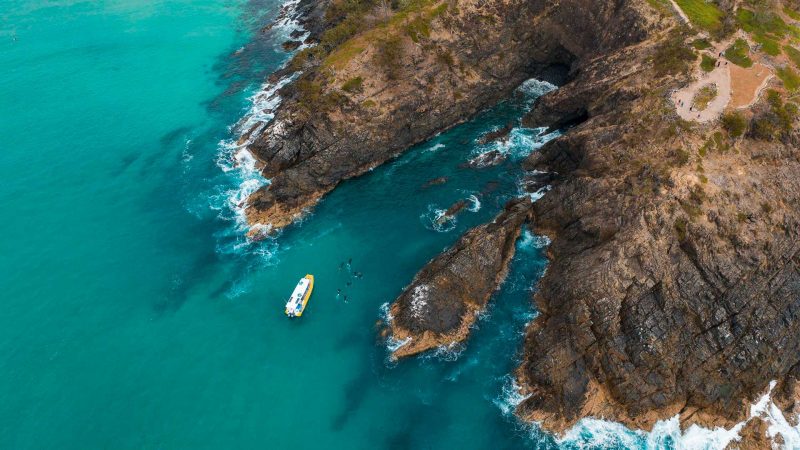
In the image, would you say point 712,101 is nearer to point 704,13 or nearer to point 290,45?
point 704,13

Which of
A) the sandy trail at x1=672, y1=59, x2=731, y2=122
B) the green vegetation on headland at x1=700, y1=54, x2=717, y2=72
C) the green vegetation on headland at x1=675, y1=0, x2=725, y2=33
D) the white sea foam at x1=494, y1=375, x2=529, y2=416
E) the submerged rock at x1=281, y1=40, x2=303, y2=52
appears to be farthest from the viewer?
the submerged rock at x1=281, y1=40, x2=303, y2=52

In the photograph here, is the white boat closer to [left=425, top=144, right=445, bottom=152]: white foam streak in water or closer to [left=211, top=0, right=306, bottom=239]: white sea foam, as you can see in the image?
[left=211, top=0, right=306, bottom=239]: white sea foam

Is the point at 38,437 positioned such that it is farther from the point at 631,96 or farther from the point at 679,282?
the point at 631,96

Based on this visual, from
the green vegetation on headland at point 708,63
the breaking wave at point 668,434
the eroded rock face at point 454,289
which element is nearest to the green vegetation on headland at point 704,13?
the green vegetation on headland at point 708,63

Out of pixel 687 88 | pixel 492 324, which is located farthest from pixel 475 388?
pixel 687 88

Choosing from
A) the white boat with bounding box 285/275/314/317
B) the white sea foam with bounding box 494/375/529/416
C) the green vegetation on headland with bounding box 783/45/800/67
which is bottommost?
the white sea foam with bounding box 494/375/529/416

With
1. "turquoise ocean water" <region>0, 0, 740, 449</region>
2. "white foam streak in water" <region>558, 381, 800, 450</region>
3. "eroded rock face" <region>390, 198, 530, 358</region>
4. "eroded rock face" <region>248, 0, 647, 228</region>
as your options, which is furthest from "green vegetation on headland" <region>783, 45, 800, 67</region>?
"white foam streak in water" <region>558, 381, 800, 450</region>
